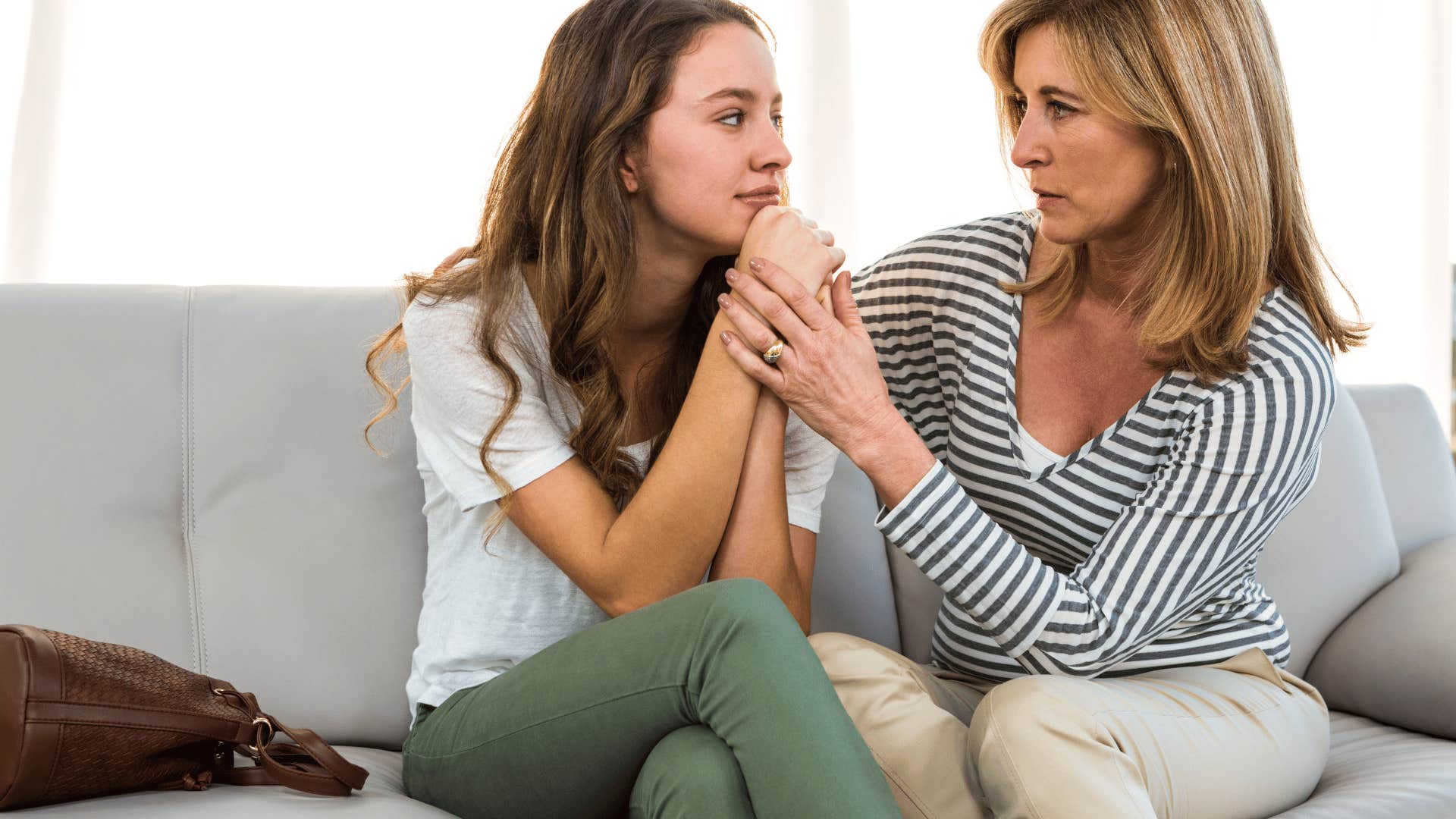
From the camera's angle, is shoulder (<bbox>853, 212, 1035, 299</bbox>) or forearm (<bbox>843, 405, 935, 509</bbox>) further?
shoulder (<bbox>853, 212, 1035, 299</bbox>)

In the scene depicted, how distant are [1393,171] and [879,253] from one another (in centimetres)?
129

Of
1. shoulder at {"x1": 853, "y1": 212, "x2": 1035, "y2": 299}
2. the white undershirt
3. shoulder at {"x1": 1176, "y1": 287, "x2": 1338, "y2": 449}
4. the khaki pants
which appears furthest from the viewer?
shoulder at {"x1": 853, "y1": 212, "x2": 1035, "y2": 299}

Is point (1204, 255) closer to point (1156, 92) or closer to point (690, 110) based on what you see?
point (1156, 92)

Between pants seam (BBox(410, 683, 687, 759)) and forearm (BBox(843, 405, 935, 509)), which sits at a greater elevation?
forearm (BBox(843, 405, 935, 509))

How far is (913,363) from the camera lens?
1715 mm

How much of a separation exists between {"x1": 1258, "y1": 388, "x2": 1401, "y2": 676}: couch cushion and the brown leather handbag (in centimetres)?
137

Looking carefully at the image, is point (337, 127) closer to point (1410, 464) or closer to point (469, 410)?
point (469, 410)

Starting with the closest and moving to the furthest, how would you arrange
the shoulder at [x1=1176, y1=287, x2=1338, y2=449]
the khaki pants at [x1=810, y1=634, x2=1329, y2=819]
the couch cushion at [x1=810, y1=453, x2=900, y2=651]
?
1. the khaki pants at [x1=810, y1=634, x2=1329, y2=819]
2. the shoulder at [x1=1176, y1=287, x2=1338, y2=449]
3. the couch cushion at [x1=810, y1=453, x2=900, y2=651]

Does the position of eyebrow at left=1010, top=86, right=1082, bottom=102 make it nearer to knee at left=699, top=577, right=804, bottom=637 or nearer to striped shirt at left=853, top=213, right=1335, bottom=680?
striped shirt at left=853, top=213, right=1335, bottom=680

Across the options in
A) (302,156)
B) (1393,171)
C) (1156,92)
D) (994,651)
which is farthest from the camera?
(1393,171)

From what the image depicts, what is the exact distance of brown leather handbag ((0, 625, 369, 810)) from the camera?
111 cm

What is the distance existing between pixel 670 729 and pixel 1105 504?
1.99ft

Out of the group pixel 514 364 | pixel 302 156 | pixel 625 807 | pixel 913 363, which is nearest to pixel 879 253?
pixel 913 363

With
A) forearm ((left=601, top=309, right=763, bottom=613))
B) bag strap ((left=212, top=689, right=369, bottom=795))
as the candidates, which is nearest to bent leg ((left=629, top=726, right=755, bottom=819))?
forearm ((left=601, top=309, right=763, bottom=613))
